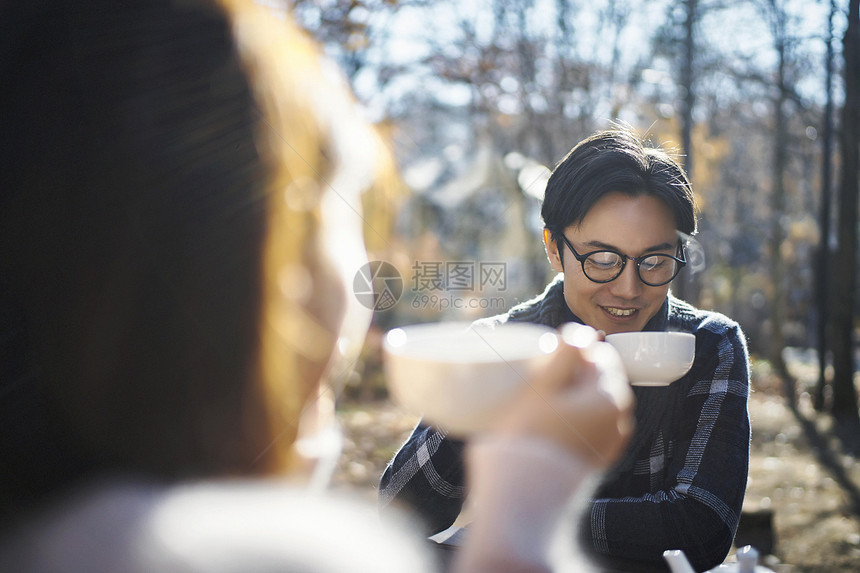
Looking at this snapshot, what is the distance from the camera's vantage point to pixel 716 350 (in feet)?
4.20

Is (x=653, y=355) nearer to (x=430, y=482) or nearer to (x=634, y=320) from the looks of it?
(x=634, y=320)

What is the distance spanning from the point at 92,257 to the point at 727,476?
1.10 meters

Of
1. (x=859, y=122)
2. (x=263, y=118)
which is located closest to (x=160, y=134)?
(x=263, y=118)

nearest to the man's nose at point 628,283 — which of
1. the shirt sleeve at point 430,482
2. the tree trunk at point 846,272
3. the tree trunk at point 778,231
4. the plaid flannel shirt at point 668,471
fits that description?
Answer: the plaid flannel shirt at point 668,471

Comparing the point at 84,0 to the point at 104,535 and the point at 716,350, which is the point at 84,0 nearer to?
the point at 104,535

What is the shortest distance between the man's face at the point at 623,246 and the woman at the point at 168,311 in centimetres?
78

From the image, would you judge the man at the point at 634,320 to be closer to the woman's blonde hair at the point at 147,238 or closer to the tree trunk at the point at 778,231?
the woman's blonde hair at the point at 147,238

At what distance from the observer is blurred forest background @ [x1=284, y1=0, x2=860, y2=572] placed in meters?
1.07

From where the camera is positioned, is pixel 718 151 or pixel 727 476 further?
pixel 718 151

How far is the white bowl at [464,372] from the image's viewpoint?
0.49 meters

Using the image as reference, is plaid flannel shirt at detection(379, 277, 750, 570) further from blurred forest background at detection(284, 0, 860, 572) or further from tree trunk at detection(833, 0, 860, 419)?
tree trunk at detection(833, 0, 860, 419)

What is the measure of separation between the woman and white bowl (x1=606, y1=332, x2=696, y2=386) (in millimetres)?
431

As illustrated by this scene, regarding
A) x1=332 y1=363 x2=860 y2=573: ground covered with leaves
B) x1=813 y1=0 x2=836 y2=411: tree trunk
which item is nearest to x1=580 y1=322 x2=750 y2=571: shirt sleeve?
x1=332 y1=363 x2=860 y2=573: ground covered with leaves

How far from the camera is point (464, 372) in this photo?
50 cm
